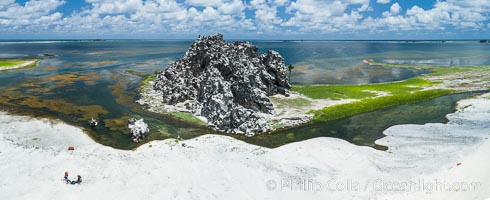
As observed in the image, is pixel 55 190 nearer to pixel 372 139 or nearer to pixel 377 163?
pixel 377 163

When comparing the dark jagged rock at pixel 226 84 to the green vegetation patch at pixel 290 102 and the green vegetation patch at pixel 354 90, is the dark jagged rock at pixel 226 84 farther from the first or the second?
the green vegetation patch at pixel 354 90

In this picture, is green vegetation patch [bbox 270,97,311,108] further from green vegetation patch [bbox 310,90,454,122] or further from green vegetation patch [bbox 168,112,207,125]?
green vegetation patch [bbox 168,112,207,125]

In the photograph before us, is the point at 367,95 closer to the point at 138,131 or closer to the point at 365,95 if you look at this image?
the point at 365,95

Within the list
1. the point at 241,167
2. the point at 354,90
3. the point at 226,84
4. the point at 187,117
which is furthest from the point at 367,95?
the point at 241,167

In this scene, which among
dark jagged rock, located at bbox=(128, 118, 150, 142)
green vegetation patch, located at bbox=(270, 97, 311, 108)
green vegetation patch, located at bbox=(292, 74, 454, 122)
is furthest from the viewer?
green vegetation patch, located at bbox=(270, 97, 311, 108)

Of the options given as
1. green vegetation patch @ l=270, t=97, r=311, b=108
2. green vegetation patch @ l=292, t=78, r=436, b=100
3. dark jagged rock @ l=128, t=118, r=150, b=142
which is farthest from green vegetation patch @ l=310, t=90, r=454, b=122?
dark jagged rock @ l=128, t=118, r=150, b=142

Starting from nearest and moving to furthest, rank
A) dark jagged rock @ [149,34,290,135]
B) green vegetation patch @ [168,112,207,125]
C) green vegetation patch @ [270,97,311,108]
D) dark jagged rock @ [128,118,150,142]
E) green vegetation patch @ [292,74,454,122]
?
dark jagged rock @ [128,118,150,142] < dark jagged rock @ [149,34,290,135] < green vegetation patch @ [168,112,207,125] < green vegetation patch @ [292,74,454,122] < green vegetation patch @ [270,97,311,108]
